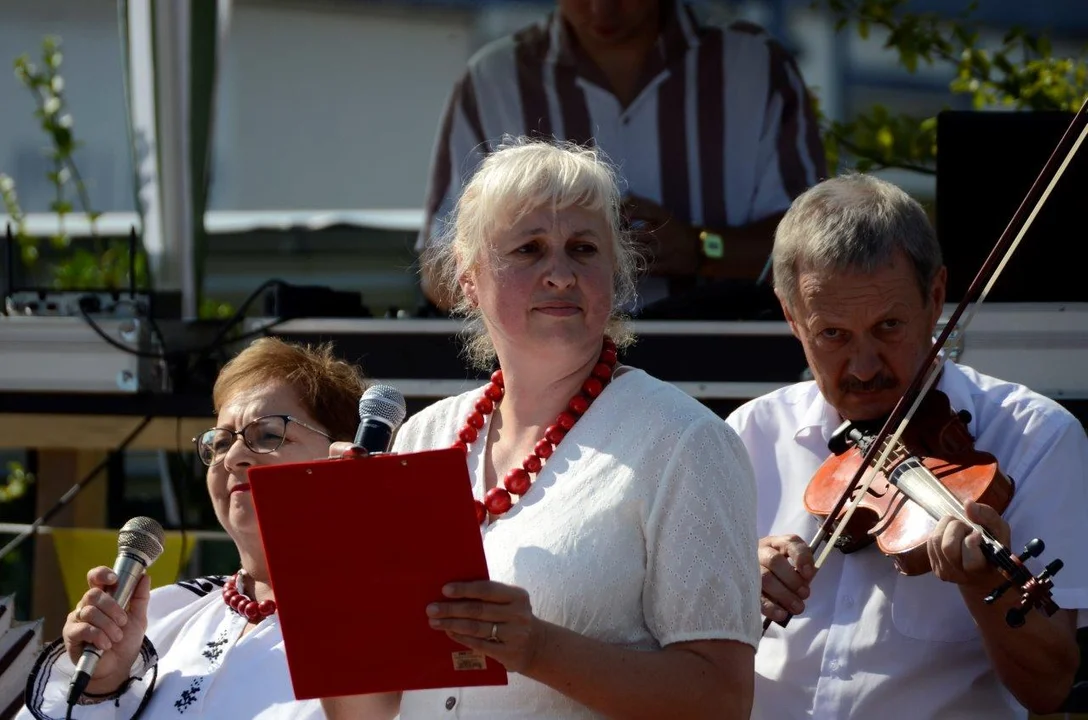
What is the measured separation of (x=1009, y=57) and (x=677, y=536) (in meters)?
2.73

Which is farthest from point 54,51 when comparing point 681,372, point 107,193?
point 681,372

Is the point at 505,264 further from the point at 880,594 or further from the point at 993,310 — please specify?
the point at 993,310

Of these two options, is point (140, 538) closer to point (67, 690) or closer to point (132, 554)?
point (132, 554)

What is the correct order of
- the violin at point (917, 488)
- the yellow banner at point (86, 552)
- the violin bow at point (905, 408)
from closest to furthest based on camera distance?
1. the violin at point (917, 488)
2. the violin bow at point (905, 408)
3. the yellow banner at point (86, 552)

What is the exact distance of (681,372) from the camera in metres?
3.89

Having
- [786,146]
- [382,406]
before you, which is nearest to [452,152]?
[786,146]

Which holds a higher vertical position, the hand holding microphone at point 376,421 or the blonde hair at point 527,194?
the blonde hair at point 527,194

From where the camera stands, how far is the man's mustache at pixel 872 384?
272 centimetres

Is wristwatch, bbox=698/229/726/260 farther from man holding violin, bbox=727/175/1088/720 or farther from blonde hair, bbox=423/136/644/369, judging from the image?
blonde hair, bbox=423/136/644/369

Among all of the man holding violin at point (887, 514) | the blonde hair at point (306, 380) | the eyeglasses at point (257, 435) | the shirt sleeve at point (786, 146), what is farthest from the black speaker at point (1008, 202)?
the eyeglasses at point (257, 435)

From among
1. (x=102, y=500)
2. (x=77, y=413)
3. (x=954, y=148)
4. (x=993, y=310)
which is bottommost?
(x=102, y=500)

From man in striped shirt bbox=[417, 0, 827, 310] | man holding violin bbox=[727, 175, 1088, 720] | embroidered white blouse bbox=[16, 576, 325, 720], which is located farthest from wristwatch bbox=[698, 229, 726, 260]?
embroidered white blouse bbox=[16, 576, 325, 720]

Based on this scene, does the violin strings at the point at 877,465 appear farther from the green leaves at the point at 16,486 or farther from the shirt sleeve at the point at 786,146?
the green leaves at the point at 16,486

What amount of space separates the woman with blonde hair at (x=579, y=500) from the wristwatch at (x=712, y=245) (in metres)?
1.62
